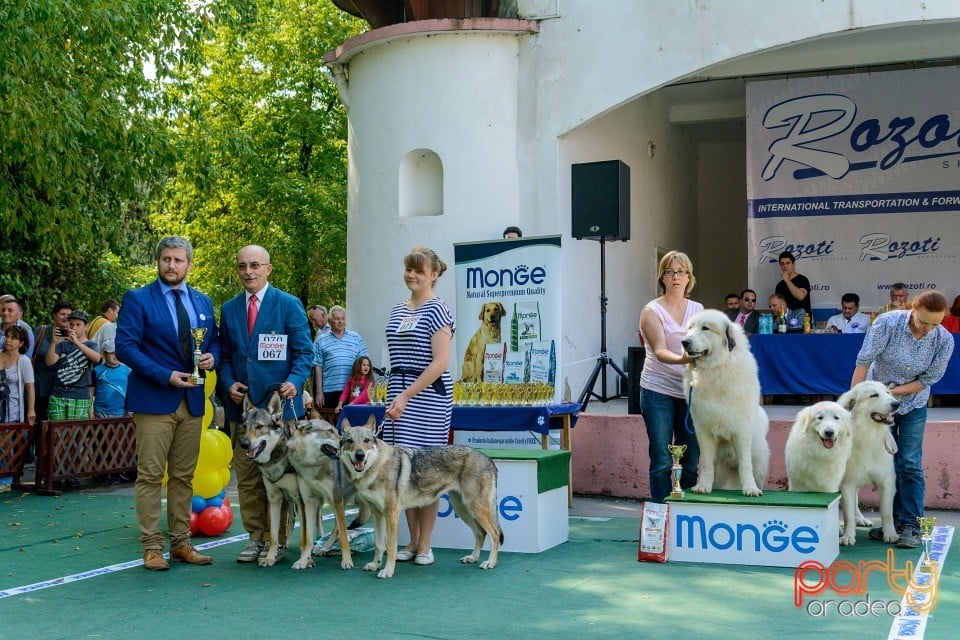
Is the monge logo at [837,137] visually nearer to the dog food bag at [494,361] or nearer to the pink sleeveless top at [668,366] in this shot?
the dog food bag at [494,361]

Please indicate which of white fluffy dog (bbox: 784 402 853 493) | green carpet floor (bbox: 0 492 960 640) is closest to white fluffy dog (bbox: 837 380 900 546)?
white fluffy dog (bbox: 784 402 853 493)

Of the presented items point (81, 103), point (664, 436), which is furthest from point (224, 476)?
point (81, 103)

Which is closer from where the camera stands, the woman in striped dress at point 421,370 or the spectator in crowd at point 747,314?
the woman in striped dress at point 421,370

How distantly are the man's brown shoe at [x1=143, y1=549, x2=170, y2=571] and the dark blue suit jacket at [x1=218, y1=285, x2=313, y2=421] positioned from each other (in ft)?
2.91

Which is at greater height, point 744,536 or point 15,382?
point 15,382

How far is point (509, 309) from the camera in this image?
30.3 feet

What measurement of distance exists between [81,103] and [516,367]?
19.0 feet

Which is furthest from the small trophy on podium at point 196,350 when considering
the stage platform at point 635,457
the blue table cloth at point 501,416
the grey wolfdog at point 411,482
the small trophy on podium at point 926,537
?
the stage platform at point 635,457

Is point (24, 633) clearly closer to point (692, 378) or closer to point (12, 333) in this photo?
point (692, 378)

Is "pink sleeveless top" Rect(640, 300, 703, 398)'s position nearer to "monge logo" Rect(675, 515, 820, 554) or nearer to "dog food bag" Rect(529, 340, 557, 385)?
"monge logo" Rect(675, 515, 820, 554)

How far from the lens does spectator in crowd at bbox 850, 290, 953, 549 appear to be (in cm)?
678

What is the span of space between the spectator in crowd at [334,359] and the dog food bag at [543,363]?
12.6 ft

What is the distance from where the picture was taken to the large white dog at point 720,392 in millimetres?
6453

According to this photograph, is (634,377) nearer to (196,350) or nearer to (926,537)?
(926,537)
